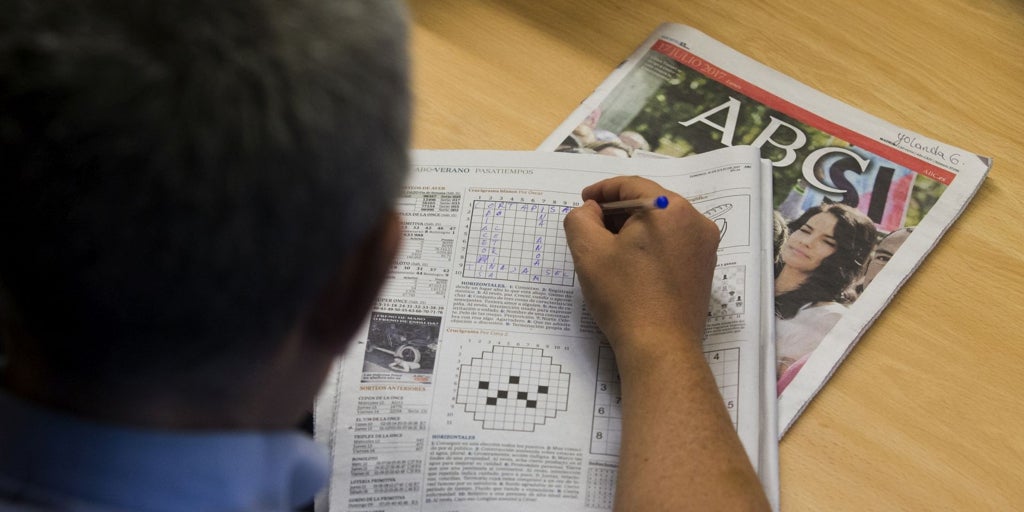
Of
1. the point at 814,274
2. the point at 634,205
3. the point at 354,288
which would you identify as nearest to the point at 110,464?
the point at 354,288

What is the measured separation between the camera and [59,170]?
0.28 m

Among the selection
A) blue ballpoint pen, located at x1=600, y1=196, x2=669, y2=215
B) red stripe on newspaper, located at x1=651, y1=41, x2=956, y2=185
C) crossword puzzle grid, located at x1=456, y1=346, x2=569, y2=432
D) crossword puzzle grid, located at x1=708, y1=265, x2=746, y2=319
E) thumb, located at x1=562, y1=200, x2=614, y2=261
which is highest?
red stripe on newspaper, located at x1=651, y1=41, x2=956, y2=185

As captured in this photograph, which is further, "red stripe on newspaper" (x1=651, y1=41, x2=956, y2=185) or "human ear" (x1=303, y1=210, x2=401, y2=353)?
"red stripe on newspaper" (x1=651, y1=41, x2=956, y2=185)

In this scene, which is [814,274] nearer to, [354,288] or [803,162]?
[803,162]

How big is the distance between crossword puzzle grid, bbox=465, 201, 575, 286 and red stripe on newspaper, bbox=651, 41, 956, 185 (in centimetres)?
23

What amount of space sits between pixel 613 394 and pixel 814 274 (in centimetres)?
20

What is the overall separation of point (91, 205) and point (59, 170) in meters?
0.01

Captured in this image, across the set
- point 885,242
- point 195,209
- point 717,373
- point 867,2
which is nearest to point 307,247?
point 195,209

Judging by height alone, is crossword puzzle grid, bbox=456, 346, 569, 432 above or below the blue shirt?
above

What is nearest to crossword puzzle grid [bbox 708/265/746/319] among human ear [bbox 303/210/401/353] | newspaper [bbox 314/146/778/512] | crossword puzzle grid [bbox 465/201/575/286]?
newspaper [bbox 314/146/778/512]

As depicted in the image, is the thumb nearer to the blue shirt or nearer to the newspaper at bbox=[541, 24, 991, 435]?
the newspaper at bbox=[541, 24, 991, 435]

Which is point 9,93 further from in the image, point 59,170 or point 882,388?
point 882,388

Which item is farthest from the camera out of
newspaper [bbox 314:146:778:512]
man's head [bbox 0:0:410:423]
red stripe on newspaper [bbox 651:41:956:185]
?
red stripe on newspaper [bbox 651:41:956:185]

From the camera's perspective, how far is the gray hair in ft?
0.90
